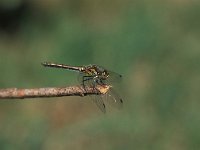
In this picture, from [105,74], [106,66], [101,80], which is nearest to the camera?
[101,80]

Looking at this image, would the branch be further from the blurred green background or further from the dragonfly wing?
the blurred green background

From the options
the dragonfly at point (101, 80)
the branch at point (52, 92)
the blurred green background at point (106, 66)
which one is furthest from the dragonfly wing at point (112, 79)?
the blurred green background at point (106, 66)

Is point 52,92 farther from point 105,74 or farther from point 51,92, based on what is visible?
point 105,74

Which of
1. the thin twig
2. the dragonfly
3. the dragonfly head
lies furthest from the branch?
the dragonfly head

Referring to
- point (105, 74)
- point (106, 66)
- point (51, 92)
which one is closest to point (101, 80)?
point (105, 74)

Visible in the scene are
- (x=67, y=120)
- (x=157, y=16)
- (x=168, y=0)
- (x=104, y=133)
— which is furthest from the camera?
(x=168, y=0)

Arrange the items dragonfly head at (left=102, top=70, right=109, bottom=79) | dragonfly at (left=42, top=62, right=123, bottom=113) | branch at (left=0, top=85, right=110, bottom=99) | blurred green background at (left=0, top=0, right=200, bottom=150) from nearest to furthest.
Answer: branch at (left=0, top=85, right=110, bottom=99)
dragonfly at (left=42, top=62, right=123, bottom=113)
dragonfly head at (left=102, top=70, right=109, bottom=79)
blurred green background at (left=0, top=0, right=200, bottom=150)

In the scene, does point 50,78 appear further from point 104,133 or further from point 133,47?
point 104,133

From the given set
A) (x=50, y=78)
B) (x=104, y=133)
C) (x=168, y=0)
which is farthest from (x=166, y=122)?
(x=168, y=0)
